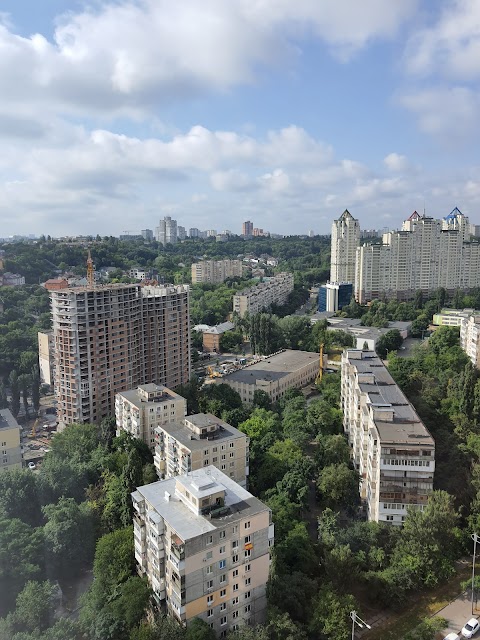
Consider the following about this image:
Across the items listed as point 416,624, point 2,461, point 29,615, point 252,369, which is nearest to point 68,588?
point 29,615

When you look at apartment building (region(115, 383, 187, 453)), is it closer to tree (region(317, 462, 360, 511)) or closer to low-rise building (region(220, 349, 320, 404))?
tree (region(317, 462, 360, 511))

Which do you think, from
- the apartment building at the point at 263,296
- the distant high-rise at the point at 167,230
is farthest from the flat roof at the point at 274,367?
the distant high-rise at the point at 167,230

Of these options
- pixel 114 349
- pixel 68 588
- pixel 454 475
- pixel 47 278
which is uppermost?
pixel 47 278

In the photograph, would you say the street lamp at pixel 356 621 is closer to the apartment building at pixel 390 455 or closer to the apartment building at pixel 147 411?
the apartment building at pixel 390 455

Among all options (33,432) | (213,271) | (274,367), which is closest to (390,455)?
(274,367)

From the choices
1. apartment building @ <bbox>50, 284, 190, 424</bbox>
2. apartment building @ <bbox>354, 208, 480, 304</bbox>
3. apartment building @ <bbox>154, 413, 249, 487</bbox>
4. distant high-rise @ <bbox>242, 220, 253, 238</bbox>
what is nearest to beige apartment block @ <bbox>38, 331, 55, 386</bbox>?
apartment building @ <bbox>50, 284, 190, 424</bbox>

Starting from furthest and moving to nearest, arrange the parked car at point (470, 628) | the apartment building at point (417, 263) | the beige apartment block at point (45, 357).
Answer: the apartment building at point (417, 263)
the beige apartment block at point (45, 357)
the parked car at point (470, 628)

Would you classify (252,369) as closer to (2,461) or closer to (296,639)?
(2,461)
